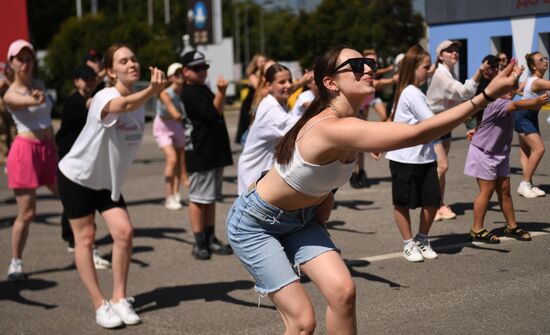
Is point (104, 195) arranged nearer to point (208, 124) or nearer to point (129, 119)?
point (129, 119)

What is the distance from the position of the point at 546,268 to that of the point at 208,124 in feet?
15.2

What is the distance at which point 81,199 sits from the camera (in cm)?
638

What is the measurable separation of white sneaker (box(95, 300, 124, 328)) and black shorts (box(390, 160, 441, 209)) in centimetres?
244

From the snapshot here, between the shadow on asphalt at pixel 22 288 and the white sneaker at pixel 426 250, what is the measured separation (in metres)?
3.11

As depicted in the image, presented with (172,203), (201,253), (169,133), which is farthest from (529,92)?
(169,133)

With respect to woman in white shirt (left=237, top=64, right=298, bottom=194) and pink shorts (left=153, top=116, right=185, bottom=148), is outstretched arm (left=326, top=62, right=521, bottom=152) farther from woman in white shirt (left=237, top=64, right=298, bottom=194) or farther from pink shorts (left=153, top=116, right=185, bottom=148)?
pink shorts (left=153, top=116, right=185, bottom=148)

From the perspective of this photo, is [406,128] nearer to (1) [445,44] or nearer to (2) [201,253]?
(1) [445,44]

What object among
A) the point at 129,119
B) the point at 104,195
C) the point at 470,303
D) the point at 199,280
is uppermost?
the point at 129,119

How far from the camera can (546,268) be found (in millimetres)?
4414

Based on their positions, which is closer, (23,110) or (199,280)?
(199,280)

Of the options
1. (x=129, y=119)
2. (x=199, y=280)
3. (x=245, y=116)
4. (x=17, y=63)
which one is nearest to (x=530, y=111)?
(x=129, y=119)

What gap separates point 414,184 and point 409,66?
981 mm

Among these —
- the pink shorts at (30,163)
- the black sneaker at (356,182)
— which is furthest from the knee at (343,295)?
the black sneaker at (356,182)

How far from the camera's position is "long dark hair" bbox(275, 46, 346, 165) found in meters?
4.15
